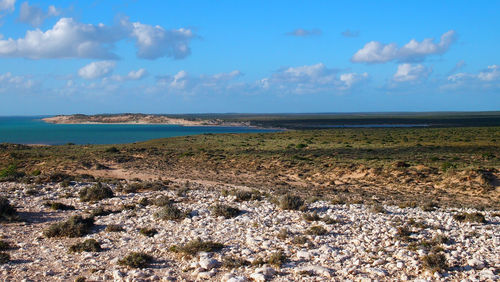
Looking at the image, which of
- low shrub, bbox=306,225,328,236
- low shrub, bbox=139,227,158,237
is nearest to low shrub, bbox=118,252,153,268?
low shrub, bbox=139,227,158,237

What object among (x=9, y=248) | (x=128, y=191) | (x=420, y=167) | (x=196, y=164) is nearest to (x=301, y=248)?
(x=9, y=248)

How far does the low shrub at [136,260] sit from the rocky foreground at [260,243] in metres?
0.08

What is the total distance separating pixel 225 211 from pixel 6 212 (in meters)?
6.87

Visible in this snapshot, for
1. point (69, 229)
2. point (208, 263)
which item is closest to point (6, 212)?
point (69, 229)

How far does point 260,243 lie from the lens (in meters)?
10.3

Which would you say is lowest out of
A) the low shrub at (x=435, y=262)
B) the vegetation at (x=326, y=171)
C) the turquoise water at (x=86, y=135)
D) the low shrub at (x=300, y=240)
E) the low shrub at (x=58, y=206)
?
the turquoise water at (x=86, y=135)

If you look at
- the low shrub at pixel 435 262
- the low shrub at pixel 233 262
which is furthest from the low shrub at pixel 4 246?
the low shrub at pixel 435 262

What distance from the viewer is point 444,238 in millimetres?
10070

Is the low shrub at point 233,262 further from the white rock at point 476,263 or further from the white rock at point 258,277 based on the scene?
the white rock at point 476,263

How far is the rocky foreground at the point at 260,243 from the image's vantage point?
8.52 meters

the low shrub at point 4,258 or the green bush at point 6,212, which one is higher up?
the green bush at point 6,212

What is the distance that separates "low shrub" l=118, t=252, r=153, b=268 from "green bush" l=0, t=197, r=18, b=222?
566 centimetres

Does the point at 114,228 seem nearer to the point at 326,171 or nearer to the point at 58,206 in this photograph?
the point at 58,206

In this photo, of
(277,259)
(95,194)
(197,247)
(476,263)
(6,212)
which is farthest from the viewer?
(95,194)
